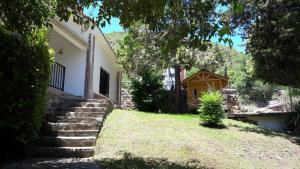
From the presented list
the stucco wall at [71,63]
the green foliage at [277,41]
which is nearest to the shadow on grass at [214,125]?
the green foliage at [277,41]

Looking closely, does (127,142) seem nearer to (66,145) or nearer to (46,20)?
(66,145)

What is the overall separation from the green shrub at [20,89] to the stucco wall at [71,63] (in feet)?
25.6

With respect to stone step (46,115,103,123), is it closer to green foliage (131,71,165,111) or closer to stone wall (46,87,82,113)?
stone wall (46,87,82,113)

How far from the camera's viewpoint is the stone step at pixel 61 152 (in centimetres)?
855

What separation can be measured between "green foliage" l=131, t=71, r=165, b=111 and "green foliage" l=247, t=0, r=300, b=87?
5798mm

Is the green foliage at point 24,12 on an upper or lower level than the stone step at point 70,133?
upper

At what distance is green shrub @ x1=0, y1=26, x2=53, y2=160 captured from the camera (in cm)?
790

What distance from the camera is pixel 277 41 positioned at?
16.2 m

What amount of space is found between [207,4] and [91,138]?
427 centimetres

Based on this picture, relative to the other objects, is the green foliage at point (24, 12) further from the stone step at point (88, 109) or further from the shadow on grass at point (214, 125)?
the shadow on grass at point (214, 125)

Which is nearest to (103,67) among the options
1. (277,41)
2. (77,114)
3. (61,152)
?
(277,41)

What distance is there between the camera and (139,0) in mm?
7309

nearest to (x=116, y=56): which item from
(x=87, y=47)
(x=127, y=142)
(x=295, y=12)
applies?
(x=87, y=47)

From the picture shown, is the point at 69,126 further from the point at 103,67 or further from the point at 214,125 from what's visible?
the point at 103,67
